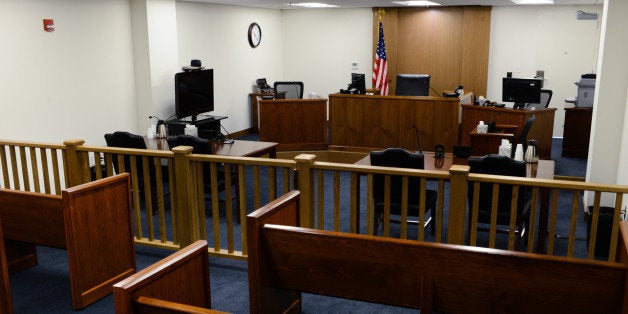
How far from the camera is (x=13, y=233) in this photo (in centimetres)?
417

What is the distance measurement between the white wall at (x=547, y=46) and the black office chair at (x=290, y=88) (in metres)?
3.60

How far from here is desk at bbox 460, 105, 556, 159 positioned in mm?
7551

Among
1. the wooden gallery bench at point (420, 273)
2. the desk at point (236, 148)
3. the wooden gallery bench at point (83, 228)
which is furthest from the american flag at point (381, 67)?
the wooden gallery bench at point (420, 273)

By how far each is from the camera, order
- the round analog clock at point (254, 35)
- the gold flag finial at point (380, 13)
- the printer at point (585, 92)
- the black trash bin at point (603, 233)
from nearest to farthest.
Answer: the black trash bin at point (603, 233) → the printer at point (585, 92) → the round analog clock at point (254, 35) → the gold flag finial at point (380, 13)

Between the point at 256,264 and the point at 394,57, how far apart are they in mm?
8794

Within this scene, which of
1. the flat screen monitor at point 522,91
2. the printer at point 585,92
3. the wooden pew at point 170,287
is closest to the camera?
the wooden pew at point 170,287

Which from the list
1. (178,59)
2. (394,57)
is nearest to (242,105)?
(178,59)

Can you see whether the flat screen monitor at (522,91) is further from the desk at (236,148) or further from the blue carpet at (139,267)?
the desk at (236,148)

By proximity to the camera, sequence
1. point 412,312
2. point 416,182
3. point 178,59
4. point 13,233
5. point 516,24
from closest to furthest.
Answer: point 412,312, point 13,233, point 416,182, point 178,59, point 516,24

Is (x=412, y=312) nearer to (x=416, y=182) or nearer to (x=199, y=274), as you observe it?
(x=416, y=182)

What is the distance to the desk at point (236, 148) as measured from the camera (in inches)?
228

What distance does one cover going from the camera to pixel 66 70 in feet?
22.4

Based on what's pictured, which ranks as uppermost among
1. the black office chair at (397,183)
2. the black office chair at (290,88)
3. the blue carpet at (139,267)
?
the black office chair at (290,88)

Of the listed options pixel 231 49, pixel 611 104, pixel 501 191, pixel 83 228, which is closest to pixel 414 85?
pixel 611 104
